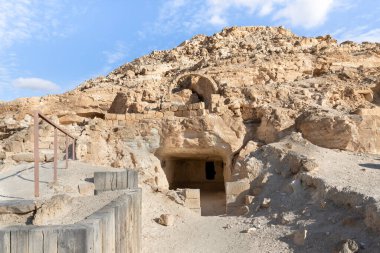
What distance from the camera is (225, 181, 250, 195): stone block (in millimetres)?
9773

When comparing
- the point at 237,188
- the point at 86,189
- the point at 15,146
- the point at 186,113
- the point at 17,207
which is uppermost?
the point at 186,113

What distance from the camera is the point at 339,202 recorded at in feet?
22.7

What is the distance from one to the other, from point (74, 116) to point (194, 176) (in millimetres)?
6731

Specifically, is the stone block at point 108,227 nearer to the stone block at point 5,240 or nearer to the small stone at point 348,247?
the stone block at point 5,240

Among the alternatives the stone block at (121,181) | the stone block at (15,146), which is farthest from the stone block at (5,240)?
the stone block at (15,146)

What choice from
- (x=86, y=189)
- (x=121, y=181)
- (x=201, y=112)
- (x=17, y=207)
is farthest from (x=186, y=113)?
(x=17, y=207)

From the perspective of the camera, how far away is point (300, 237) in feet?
21.1

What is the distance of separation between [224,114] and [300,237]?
6589 millimetres

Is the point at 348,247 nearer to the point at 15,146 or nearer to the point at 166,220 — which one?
the point at 166,220

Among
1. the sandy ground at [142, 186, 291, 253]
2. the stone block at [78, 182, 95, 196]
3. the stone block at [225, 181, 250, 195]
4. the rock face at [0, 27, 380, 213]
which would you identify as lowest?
the sandy ground at [142, 186, 291, 253]

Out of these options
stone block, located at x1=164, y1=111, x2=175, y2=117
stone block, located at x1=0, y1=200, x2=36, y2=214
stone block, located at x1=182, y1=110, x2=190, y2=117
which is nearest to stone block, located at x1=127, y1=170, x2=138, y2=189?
stone block, located at x1=0, y1=200, x2=36, y2=214

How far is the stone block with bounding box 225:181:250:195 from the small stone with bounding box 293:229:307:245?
3267 mm

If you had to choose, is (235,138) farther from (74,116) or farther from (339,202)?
(74,116)

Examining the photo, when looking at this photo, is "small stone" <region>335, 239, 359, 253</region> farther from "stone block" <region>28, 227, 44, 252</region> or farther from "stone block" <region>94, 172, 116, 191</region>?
"stone block" <region>28, 227, 44, 252</region>
